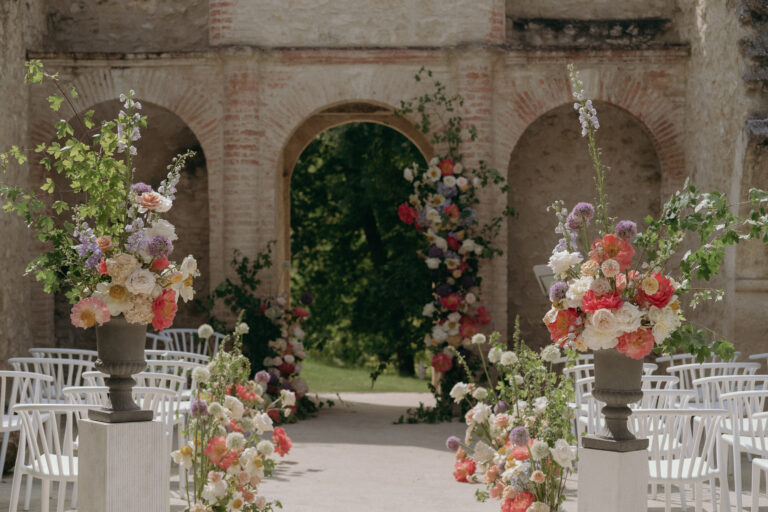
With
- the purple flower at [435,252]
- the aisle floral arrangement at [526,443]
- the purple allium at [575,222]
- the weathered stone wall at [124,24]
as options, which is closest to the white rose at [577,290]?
the purple allium at [575,222]

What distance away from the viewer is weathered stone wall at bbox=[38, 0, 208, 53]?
10.6 metres

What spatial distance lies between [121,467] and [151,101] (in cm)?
663

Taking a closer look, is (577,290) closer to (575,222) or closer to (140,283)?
(575,222)

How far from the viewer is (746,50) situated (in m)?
8.50

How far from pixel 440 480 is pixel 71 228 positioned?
3587 millimetres

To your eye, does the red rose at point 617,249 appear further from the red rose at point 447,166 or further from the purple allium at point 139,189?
the red rose at point 447,166

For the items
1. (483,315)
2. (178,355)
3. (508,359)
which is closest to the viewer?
(508,359)

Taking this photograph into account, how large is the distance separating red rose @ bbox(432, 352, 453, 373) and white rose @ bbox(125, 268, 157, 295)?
5757mm

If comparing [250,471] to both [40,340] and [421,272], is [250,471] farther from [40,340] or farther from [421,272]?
[40,340]

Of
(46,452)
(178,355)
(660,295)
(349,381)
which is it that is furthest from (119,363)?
(349,381)

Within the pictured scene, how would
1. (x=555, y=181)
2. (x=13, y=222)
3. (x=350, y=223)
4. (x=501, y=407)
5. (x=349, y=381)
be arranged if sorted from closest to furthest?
(x=501, y=407) → (x=13, y=222) → (x=555, y=181) → (x=349, y=381) → (x=350, y=223)

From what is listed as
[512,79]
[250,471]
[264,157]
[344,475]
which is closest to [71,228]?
[250,471]

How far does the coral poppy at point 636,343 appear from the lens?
11.5ft

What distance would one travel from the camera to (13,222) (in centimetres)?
927
